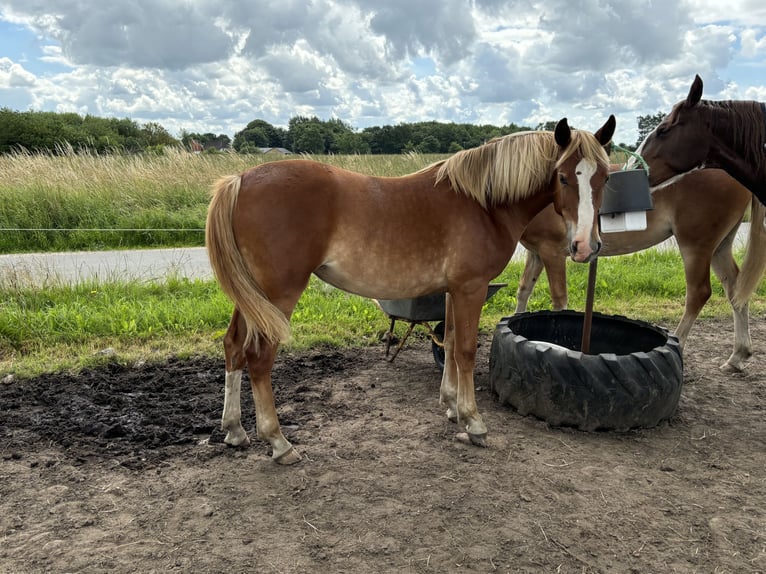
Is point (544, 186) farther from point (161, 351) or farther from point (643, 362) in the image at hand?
point (161, 351)

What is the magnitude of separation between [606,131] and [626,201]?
0.56m

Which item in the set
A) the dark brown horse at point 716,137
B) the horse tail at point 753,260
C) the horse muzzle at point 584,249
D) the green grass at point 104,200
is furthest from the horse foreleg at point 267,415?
the green grass at point 104,200

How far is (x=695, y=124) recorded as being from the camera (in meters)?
3.53

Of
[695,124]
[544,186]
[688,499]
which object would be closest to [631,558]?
[688,499]

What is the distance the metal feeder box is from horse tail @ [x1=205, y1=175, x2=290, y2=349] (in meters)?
2.07

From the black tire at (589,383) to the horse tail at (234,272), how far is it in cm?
167

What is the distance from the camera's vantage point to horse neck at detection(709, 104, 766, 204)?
3.47m

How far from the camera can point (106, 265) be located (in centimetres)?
750

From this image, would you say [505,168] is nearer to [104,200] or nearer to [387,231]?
[387,231]

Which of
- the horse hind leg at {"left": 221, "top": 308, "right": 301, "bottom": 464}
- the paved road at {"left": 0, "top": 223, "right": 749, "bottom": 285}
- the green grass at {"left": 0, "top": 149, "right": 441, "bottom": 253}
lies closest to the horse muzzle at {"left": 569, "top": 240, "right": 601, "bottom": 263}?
the horse hind leg at {"left": 221, "top": 308, "right": 301, "bottom": 464}

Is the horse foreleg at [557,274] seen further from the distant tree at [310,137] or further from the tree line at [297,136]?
the distant tree at [310,137]

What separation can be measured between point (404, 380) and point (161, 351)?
220 centimetres

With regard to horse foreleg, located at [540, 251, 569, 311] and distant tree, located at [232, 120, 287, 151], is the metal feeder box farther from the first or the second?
distant tree, located at [232, 120, 287, 151]

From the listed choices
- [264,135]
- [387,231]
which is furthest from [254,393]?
[264,135]
